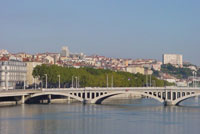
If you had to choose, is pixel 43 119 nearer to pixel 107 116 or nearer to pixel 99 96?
pixel 107 116

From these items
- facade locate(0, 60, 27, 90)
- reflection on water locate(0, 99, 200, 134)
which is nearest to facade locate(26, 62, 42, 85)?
facade locate(0, 60, 27, 90)

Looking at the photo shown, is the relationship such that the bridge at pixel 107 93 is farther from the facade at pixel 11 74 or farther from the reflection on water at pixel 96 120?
the facade at pixel 11 74

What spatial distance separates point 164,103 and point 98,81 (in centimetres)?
2124

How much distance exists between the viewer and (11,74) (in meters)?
88.6

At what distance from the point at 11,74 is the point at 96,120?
38.1 metres

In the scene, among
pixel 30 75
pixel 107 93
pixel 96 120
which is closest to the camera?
A: pixel 96 120

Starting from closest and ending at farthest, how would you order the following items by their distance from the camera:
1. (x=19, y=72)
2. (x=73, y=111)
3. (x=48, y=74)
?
1. (x=73, y=111)
2. (x=48, y=74)
3. (x=19, y=72)

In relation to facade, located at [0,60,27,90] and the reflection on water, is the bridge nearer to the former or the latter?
the reflection on water

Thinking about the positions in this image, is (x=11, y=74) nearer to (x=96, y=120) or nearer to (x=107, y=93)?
(x=107, y=93)

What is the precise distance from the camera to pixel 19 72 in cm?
9150

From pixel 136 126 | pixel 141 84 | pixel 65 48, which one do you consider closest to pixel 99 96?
pixel 136 126

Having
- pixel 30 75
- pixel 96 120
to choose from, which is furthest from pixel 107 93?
pixel 30 75

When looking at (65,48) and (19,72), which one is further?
(65,48)

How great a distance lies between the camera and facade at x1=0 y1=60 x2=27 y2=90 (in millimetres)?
86688
